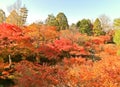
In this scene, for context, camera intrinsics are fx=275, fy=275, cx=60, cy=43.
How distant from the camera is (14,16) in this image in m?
48.2

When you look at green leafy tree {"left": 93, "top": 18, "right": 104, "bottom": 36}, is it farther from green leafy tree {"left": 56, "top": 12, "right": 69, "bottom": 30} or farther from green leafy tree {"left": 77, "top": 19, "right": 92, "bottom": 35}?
green leafy tree {"left": 56, "top": 12, "right": 69, "bottom": 30}

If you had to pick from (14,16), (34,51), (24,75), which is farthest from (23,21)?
(24,75)

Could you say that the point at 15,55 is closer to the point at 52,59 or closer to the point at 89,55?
the point at 52,59

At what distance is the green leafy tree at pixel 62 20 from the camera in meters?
55.0

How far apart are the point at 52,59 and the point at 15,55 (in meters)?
6.67

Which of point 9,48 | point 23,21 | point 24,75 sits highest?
point 23,21

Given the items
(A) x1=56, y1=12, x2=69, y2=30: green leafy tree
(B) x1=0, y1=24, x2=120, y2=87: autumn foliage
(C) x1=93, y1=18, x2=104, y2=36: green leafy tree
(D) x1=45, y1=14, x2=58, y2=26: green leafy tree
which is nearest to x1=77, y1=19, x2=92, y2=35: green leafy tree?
(C) x1=93, y1=18, x2=104, y2=36: green leafy tree

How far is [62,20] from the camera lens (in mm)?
55906

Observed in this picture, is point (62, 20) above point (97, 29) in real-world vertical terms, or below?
above

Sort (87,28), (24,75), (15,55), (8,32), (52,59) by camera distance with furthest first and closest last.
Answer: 1. (87,28)
2. (52,59)
3. (15,55)
4. (8,32)
5. (24,75)

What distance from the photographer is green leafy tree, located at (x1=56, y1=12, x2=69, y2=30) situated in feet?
181

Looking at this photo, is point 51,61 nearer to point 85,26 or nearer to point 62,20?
point 62,20

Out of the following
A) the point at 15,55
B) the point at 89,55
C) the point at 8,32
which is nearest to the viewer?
the point at 8,32

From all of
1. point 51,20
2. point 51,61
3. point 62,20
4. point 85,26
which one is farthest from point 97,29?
point 51,61
